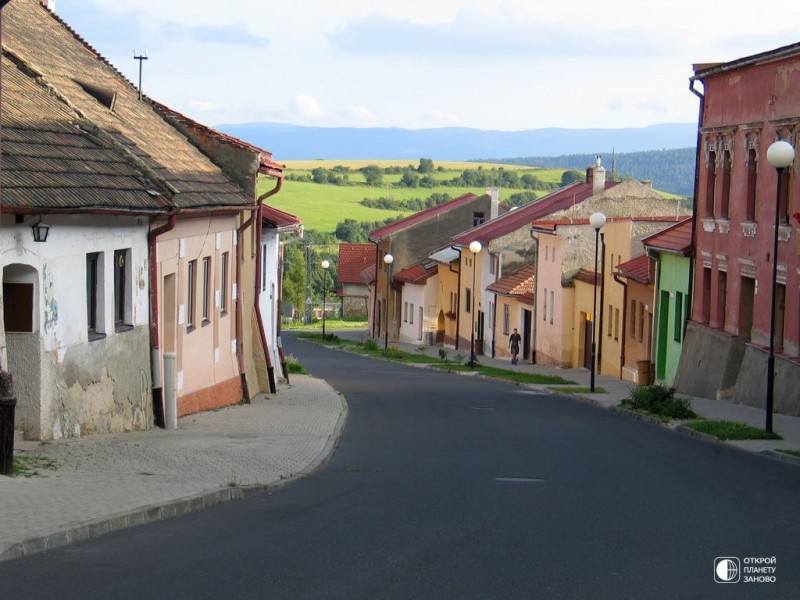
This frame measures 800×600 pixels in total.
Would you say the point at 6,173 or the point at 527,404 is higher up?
the point at 6,173

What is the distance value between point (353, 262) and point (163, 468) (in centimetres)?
8132

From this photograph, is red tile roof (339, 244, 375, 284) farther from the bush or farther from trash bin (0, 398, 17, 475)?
trash bin (0, 398, 17, 475)

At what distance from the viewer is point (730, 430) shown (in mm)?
20906

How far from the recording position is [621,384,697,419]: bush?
24266 mm

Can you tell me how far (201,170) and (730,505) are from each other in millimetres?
14179

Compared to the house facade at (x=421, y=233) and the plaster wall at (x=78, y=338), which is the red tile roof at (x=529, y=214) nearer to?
the house facade at (x=421, y=233)

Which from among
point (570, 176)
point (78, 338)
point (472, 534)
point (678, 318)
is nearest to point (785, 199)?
point (678, 318)

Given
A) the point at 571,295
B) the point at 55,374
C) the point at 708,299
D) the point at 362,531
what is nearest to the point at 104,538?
the point at 362,531

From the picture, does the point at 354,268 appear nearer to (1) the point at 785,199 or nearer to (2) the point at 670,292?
(2) the point at 670,292

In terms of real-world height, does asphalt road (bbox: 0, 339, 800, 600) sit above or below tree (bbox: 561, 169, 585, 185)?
below

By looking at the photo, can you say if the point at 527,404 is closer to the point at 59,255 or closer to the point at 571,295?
the point at 59,255

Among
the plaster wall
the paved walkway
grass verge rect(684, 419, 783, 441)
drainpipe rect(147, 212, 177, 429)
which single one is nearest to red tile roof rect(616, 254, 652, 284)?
the paved walkway

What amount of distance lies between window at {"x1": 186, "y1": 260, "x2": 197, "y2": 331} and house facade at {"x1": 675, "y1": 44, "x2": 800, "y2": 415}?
10.4m

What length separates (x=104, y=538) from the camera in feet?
33.7
